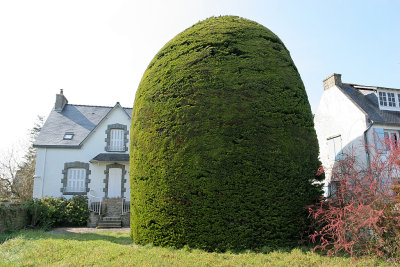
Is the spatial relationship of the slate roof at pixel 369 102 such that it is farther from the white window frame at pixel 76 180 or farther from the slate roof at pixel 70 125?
the white window frame at pixel 76 180

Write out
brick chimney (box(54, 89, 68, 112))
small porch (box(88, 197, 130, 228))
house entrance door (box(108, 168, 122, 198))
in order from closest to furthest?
small porch (box(88, 197, 130, 228)) → house entrance door (box(108, 168, 122, 198)) → brick chimney (box(54, 89, 68, 112))

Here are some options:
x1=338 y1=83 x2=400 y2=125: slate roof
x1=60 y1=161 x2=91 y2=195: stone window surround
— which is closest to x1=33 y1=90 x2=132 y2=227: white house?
x1=60 y1=161 x2=91 y2=195: stone window surround

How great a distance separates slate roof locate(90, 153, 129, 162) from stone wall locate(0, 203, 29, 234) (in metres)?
4.81

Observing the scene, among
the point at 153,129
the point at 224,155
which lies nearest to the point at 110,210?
the point at 153,129

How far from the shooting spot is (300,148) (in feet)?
21.4

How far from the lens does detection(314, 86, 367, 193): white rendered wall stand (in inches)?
616

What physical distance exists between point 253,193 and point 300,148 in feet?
5.12

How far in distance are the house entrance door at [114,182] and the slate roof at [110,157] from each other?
2.48ft

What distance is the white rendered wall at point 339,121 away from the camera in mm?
15656

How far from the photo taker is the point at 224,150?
6.26 m

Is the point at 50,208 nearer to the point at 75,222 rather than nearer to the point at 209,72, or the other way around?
the point at 75,222

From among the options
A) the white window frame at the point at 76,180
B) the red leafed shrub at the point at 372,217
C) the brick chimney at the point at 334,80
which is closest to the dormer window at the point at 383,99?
the brick chimney at the point at 334,80

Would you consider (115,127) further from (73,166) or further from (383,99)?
(383,99)

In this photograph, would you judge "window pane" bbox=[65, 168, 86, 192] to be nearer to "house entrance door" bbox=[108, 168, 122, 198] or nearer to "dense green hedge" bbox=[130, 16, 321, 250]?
"house entrance door" bbox=[108, 168, 122, 198]
